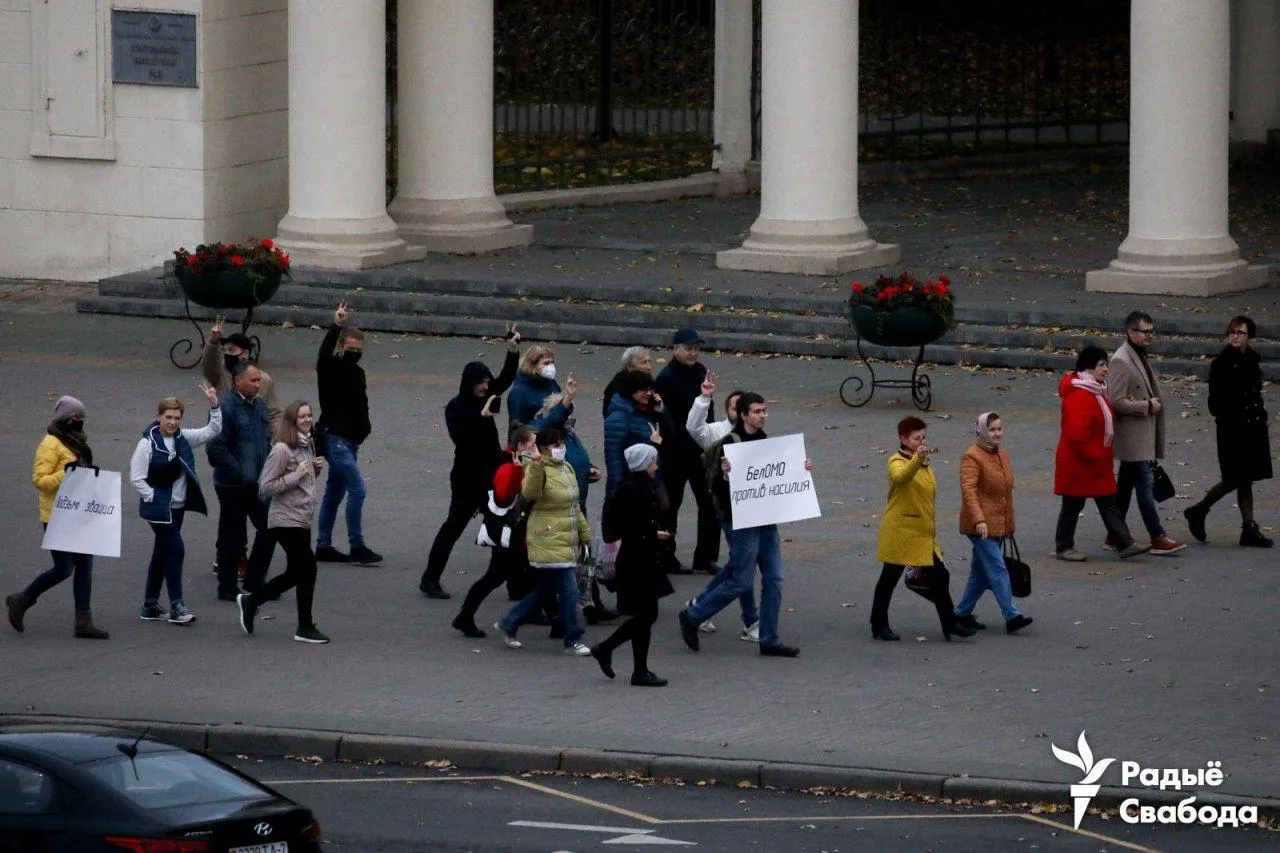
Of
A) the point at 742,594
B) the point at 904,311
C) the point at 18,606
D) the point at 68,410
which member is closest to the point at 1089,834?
the point at 742,594

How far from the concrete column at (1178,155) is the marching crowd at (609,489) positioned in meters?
8.72

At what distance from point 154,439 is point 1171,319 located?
12.1 metres

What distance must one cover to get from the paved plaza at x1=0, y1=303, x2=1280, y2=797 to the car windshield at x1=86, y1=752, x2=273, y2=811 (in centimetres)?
365

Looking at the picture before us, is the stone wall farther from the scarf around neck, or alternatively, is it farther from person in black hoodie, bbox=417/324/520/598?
the scarf around neck

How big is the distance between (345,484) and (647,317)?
8923 mm

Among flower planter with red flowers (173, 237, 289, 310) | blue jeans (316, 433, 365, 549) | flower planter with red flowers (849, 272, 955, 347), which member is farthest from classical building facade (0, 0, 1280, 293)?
blue jeans (316, 433, 365, 549)

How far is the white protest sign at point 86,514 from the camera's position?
14227 millimetres

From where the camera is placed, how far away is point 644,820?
1102cm

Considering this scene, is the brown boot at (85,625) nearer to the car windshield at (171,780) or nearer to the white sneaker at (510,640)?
the white sneaker at (510,640)

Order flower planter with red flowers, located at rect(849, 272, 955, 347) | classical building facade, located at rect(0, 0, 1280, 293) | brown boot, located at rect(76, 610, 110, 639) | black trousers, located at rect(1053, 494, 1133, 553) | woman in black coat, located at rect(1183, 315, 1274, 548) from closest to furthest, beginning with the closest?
brown boot, located at rect(76, 610, 110, 639) < black trousers, located at rect(1053, 494, 1133, 553) < woman in black coat, located at rect(1183, 315, 1274, 548) < flower planter with red flowers, located at rect(849, 272, 955, 347) < classical building facade, located at rect(0, 0, 1280, 293)

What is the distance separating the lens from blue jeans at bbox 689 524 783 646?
13984mm

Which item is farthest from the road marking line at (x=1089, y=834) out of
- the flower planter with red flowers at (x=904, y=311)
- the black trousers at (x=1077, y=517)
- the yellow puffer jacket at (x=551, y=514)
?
the flower planter with red flowers at (x=904, y=311)

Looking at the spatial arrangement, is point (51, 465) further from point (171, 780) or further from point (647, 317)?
point (647, 317)

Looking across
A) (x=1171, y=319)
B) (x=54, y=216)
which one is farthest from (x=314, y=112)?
(x=1171, y=319)
